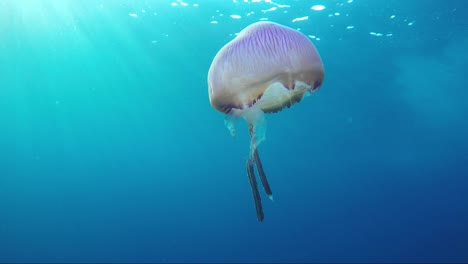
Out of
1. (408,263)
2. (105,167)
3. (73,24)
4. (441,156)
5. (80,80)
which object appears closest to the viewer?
(73,24)

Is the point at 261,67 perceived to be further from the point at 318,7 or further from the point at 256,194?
the point at 318,7

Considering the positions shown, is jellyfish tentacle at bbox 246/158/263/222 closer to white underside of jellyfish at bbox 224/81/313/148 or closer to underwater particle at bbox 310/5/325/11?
white underside of jellyfish at bbox 224/81/313/148

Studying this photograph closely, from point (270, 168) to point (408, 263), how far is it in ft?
46.4

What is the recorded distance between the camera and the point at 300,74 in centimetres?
197

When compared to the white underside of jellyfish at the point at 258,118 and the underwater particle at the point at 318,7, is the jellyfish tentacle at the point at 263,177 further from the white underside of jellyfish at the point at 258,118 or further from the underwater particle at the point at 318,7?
the underwater particle at the point at 318,7

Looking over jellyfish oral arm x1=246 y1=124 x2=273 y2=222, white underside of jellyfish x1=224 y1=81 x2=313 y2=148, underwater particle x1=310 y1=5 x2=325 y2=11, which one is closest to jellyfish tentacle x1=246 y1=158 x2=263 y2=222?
jellyfish oral arm x1=246 y1=124 x2=273 y2=222

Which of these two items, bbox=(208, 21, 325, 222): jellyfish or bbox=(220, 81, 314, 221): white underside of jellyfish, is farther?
bbox=(220, 81, 314, 221): white underside of jellyfish

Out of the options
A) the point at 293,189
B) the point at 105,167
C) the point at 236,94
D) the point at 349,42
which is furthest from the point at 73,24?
the point at 293,189

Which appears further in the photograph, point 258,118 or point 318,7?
point 318,7

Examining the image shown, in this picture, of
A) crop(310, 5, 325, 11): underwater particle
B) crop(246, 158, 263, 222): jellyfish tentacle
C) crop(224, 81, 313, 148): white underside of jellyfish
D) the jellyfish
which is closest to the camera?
the jellyfish

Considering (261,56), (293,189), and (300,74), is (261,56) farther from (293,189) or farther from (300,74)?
(293,189)

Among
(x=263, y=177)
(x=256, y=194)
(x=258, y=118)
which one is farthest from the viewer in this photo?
(x=258, y=118)

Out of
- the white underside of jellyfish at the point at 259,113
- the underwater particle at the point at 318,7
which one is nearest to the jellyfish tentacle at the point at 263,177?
the white underside of jellyfish at the point at 259,113

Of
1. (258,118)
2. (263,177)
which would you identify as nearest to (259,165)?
(263,177)
